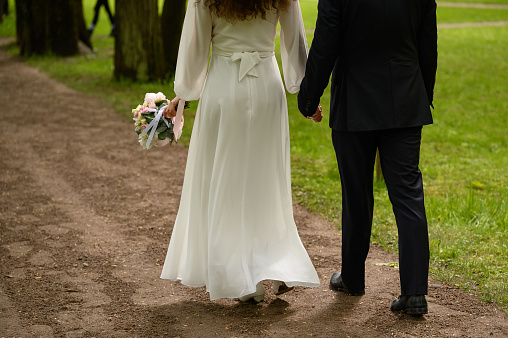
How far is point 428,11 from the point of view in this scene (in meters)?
3.74

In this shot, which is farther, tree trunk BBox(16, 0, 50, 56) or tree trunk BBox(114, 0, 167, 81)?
tree trunk BBox(16, 0, 50, 56)

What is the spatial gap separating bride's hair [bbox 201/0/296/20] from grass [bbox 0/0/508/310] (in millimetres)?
2118

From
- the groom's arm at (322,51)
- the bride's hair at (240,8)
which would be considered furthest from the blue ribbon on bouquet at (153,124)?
the groom's arm at (322,51)

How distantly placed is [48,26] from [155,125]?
12.3m

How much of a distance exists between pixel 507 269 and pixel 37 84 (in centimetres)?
1003

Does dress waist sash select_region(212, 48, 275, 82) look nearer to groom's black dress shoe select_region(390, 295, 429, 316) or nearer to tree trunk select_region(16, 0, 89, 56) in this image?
groom's black dress shoe select_region(390, 295, 429, 316)

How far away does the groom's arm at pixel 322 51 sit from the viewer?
3649 millimetres

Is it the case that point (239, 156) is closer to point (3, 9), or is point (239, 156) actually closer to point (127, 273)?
point (127, 273)

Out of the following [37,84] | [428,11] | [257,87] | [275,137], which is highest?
[428,11]

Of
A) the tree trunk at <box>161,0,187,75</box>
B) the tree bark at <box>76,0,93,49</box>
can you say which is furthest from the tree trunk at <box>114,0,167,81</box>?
the tree bark at <box>76,0,93,49</box>

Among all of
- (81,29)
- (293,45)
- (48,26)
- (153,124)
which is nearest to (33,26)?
(48,26)

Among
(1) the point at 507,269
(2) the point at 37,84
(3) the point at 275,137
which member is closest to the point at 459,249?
(1) the point at 507,269

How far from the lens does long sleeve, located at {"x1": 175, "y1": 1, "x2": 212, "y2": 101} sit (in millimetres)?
3913

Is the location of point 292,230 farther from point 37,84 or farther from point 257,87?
point 37,84
